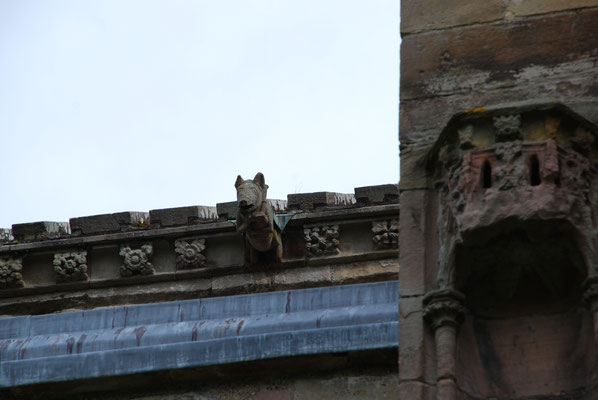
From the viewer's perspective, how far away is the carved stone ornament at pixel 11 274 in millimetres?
16531

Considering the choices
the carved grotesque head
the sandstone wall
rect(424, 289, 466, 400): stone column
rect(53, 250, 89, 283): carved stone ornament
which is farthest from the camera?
rect(53, 250, 89, 283): carved stone ornament

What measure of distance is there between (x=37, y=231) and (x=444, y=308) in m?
7.21

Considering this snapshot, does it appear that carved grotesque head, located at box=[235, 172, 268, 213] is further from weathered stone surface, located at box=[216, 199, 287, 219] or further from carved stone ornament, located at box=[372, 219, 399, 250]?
carved stone ornament, located at box=[372, 219, 399, 250]

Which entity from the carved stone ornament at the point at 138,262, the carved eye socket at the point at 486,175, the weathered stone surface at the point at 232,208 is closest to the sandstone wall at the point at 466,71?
the carved eye socket at the point at 486,175

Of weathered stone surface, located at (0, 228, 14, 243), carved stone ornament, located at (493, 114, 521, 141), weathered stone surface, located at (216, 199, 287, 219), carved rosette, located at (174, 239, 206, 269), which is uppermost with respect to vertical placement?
carved stone ornament, located at (493, 114, 521, 141)

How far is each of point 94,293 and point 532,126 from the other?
267 inches

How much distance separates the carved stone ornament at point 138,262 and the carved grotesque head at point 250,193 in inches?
35.4

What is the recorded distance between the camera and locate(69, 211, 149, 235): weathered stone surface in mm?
16531

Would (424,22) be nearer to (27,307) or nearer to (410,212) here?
(410,212)

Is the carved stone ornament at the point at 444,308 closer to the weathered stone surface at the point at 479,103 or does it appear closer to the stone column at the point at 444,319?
the stone column at the point at 444,319

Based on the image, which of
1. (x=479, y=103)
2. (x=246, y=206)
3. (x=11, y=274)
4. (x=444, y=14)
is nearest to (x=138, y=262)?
(x=11, y=274)

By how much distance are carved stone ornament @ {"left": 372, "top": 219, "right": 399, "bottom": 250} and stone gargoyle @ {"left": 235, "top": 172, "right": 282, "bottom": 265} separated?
69cm

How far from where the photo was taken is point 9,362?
41.0 feet

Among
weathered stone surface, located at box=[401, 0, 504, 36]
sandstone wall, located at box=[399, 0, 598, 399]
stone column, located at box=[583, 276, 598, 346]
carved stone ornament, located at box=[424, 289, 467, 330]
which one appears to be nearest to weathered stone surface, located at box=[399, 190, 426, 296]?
sandstone wall, located at box=[399, 0, 598, 399]
